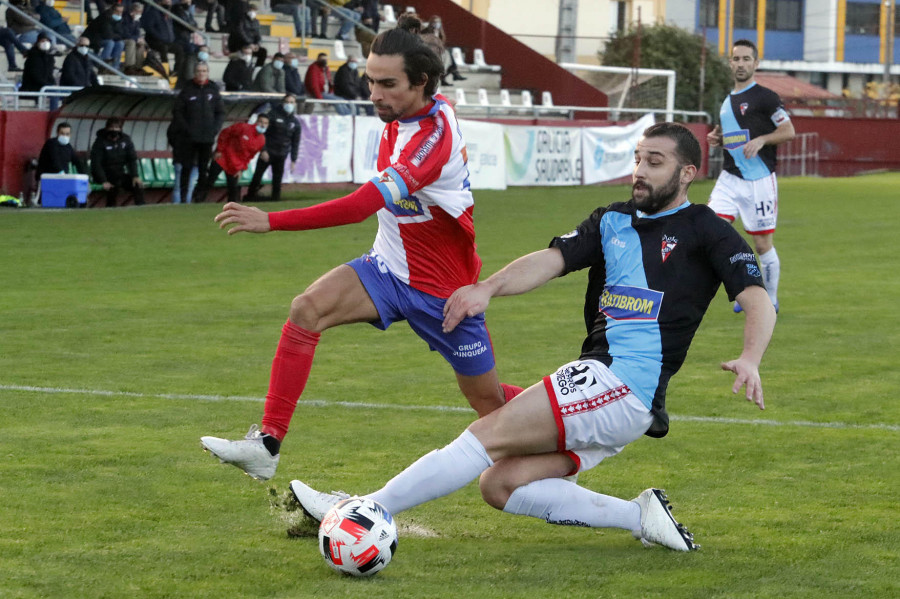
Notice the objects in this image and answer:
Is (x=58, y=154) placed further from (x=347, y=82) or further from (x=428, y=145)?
(x=428, y=145)

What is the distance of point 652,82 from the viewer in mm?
37125

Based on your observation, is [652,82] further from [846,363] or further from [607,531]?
[607,531]

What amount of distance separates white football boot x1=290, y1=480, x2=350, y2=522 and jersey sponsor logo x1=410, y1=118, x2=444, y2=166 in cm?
128

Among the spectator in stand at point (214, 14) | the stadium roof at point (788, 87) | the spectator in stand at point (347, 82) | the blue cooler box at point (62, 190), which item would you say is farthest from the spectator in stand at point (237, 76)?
the stadium roof at point (788, 87)

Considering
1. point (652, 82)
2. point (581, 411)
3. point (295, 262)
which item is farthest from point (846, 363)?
point (652, 82)

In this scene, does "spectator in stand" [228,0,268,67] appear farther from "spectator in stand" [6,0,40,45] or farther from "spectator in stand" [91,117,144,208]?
"spectator in stand" [91,117,144,208]

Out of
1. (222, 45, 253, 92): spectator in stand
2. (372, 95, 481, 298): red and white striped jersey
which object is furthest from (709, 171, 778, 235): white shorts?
(222, 45, 253, 92): spectator in stand

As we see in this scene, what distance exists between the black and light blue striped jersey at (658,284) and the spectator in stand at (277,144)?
1841 centimetres

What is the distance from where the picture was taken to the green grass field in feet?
14.3

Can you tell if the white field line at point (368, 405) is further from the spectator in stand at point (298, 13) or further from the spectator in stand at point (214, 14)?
the spectator in stand at point (298, 13)

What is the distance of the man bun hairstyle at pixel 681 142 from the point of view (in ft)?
15.3

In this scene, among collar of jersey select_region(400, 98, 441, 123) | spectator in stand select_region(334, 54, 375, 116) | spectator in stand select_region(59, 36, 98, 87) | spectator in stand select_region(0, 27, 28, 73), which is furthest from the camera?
spectator in stand select_region(334, 54, 375, 116)

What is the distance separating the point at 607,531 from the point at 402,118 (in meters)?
1.77

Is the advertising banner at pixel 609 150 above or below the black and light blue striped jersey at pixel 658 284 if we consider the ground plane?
above
